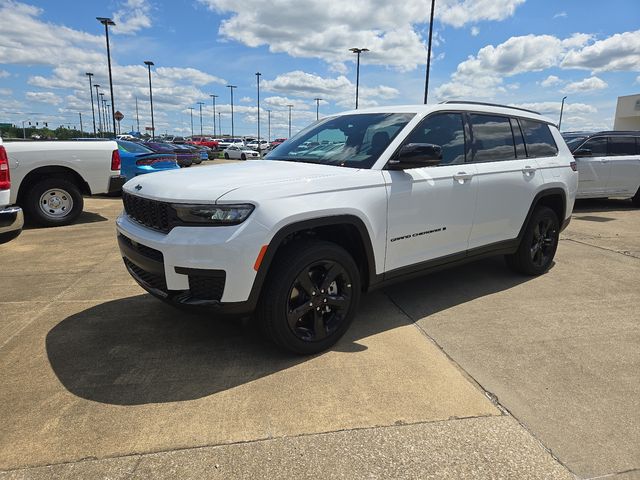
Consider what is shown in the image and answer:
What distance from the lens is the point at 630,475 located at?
2115mm

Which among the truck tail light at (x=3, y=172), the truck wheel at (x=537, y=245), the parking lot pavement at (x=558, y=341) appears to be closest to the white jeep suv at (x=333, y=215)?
the truck wheel at (x=537, y=245)

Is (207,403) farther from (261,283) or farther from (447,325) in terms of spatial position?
(447,325)

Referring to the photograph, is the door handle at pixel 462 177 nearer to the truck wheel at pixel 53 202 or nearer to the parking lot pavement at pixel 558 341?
the parking lot pavement at pixel 558 341

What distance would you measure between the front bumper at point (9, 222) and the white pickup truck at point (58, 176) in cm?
317

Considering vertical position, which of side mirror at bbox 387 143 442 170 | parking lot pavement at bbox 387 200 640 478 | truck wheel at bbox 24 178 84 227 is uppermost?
side mirror at bbox 387 143 442 170

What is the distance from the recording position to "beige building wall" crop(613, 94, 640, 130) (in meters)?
42.0

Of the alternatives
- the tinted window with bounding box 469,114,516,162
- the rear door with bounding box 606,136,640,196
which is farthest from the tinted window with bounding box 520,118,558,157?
the rear door with bounding box 606,136,640,196

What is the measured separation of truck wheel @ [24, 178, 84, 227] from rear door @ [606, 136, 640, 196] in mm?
10992

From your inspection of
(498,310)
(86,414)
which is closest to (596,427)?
(498,310)

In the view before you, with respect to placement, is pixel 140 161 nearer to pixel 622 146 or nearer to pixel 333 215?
pixel 333 215

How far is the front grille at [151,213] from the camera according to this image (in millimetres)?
2929

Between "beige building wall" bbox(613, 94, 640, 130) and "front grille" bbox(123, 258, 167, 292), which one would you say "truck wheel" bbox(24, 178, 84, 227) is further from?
"beige building wall" bbox(613, 94, 640, 130)

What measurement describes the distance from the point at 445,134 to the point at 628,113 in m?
48.9

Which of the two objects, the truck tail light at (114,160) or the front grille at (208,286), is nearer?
the front grille at (208,286)
